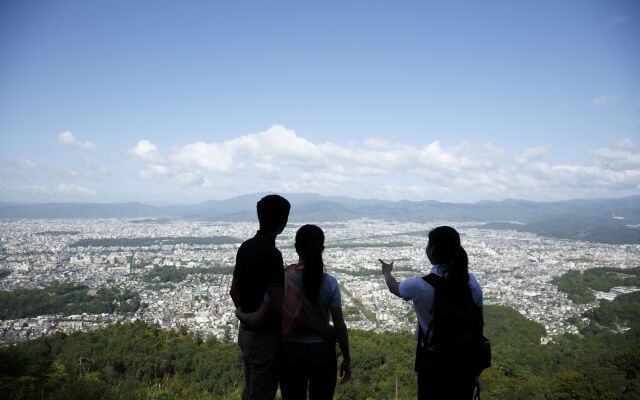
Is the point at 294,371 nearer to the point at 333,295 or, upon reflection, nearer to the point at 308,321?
the point at 308,321

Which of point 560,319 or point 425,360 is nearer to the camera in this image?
point 425,360

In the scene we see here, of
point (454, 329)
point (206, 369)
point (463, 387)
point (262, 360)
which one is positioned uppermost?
point (454, 329)

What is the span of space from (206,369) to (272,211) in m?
8.36

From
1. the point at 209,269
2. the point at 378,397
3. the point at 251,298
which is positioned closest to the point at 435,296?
the point at 251,298

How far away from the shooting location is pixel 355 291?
25.5 m

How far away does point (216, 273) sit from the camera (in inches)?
1177

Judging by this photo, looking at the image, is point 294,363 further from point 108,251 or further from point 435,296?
point 108,251

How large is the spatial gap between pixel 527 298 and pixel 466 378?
26.1 metres

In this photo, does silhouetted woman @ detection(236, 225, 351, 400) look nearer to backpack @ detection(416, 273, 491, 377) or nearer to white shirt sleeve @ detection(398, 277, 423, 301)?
white shirt sleeve @ detection(398, 277, 423, 301)

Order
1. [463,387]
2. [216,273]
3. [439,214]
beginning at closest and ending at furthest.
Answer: [463,387] → [216,273] → [439,214]

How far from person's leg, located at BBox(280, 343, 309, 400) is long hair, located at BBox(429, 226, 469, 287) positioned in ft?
3.06

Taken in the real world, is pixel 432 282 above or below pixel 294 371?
above

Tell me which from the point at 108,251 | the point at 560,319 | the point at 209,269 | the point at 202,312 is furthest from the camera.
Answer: the point at 108,251

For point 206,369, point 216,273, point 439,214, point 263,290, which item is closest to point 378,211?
point 439,214
